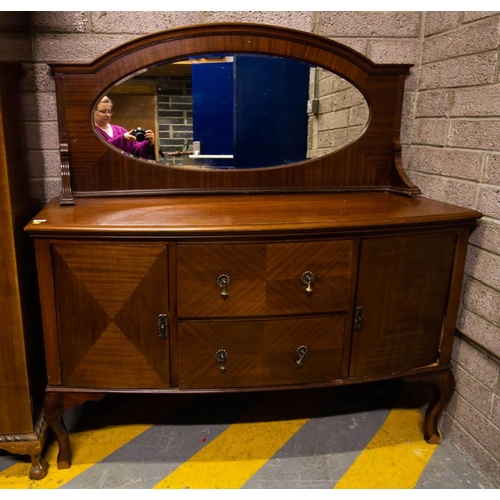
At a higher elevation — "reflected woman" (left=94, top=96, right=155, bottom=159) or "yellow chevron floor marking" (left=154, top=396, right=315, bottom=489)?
"reflected woman" (left=94, top=96, right=155, bottom=159)

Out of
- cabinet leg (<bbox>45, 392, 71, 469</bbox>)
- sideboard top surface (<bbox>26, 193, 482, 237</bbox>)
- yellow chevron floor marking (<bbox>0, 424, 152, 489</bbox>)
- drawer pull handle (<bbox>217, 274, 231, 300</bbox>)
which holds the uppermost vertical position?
sideboard top surface (<bbox>26, 193, 482, 237</bbox>)

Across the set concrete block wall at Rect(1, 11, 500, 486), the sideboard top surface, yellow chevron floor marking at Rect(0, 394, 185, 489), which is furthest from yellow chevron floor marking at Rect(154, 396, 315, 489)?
the sideboard top surface

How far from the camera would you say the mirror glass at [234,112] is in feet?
5.85

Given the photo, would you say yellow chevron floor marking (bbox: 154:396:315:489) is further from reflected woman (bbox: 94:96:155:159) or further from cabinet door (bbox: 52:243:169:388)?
reflected woman (bbox: 94:96:155:159)

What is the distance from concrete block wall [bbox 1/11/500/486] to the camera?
1631 millimetres

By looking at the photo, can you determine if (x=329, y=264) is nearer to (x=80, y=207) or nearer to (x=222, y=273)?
(x=222, y=273)

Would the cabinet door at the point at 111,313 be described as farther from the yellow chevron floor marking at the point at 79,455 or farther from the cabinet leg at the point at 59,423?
the yellow chevron floor marking at the point at 79,455

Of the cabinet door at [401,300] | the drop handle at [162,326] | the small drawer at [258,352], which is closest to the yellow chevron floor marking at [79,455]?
the small drawer at [258,352]

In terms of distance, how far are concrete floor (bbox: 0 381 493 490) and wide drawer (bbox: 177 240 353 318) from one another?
24.0 inches

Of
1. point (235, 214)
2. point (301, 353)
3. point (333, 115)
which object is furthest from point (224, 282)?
point (333, 115)

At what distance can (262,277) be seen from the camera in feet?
4.89

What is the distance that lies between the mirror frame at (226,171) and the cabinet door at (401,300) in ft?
1.26

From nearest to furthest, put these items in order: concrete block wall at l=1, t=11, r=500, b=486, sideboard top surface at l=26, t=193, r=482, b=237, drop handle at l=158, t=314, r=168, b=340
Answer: sideboard top surface at l=26, t=193, r=482, b=237, drop handle at l=158, t=314, r=168, b=340, concrete block wall at l=1, t=11, r=500, b=486

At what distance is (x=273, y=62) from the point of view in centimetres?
183
